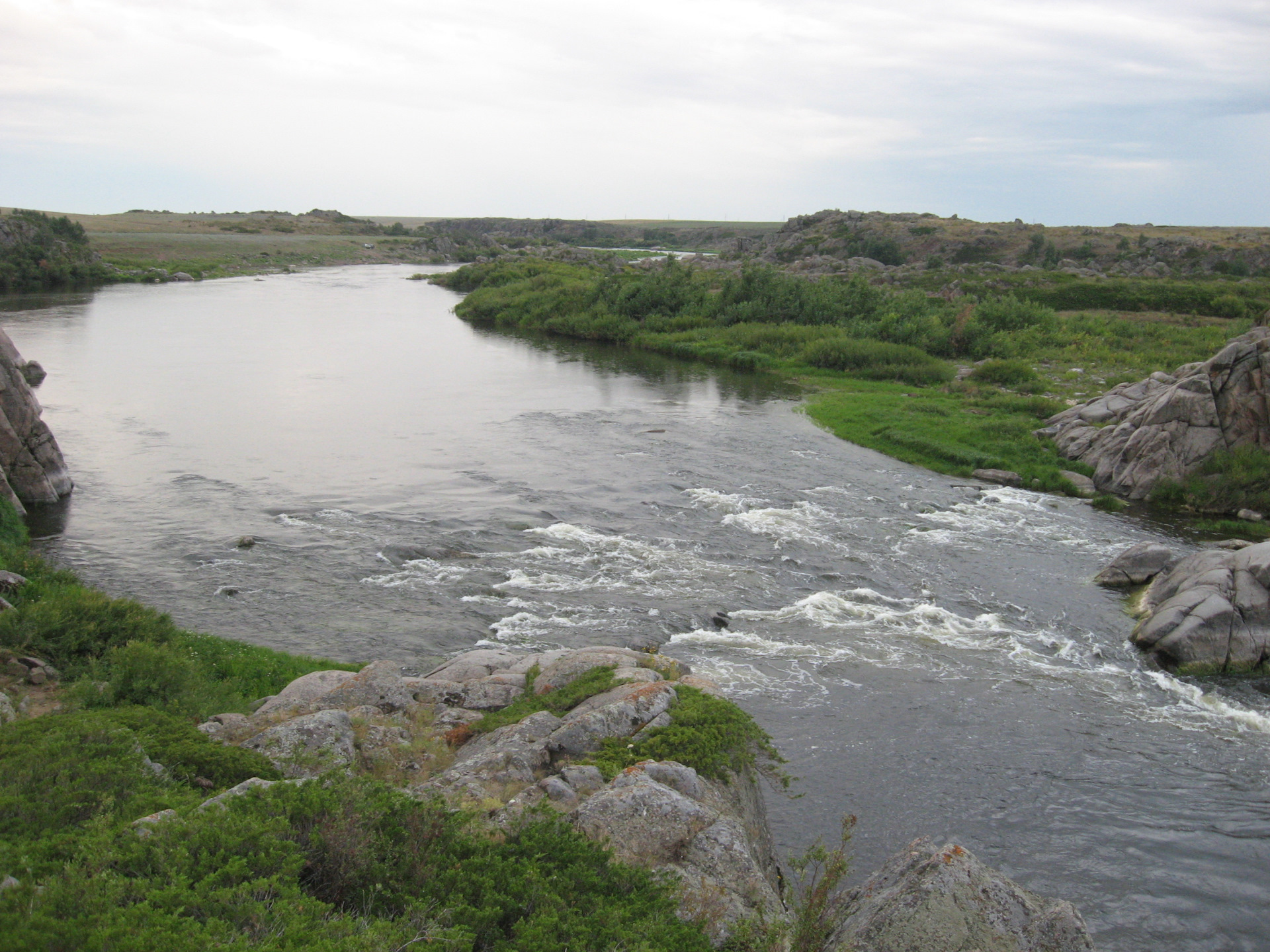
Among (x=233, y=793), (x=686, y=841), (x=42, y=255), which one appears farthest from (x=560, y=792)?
(x=42, y=255)

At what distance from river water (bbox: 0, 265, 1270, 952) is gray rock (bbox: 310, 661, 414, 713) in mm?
3500

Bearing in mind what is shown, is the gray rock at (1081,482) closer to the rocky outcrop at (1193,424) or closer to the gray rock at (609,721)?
the rocky outcrop at (1193,424)

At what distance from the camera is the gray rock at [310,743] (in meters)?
8.96

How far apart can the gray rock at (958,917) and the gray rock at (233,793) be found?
4.93 metres

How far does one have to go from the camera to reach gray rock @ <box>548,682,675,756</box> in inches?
399

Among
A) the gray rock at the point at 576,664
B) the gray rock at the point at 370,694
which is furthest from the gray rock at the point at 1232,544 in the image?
the gray rock at the point at 370,694

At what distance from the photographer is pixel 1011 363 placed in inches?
1716

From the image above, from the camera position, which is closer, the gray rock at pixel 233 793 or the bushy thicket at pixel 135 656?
the gray rock at pixel 233 793

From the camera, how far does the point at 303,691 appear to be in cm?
1238

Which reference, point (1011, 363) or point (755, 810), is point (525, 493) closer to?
point (755, 810)

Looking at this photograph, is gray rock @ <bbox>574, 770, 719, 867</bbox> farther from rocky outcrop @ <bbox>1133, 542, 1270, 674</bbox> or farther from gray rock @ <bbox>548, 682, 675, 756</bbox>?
rocky outcrop @ <bbox>1133, 542, 1270, 674</bbox>

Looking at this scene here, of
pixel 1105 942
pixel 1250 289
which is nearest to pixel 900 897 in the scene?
pixel 1105 942

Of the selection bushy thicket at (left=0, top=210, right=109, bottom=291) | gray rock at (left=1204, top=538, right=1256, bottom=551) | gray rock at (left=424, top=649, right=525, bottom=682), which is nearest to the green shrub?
gray rock at (left=1204, top=538, right=1256, bottom=551)

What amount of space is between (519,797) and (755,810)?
309cm
